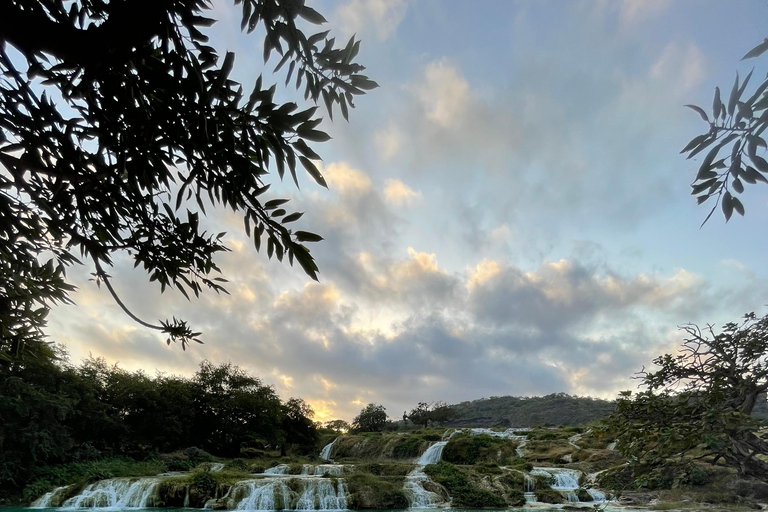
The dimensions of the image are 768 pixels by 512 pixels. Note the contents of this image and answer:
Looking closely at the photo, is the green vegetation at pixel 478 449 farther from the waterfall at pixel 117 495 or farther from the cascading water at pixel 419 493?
the waterfall at pixel 117 495

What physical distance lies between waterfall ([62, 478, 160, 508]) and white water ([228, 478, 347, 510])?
336cm

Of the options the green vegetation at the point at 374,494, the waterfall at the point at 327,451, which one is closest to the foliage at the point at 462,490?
the green vegetation at the point at 374,494

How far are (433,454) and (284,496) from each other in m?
14.6

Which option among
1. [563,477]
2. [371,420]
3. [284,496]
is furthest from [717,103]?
[371,420]

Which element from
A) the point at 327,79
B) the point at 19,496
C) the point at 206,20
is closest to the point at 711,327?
the point at 327,79

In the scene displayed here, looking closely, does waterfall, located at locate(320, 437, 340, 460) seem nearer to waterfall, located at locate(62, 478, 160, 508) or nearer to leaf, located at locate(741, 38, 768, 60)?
waterfall, located at locate(62, 478, 160, 508)

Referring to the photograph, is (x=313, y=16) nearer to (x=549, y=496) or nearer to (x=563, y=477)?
(x=549, y=496)

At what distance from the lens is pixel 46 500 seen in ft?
52.3

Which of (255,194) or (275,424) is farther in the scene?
(275,424)

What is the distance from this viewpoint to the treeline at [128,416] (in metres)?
17.7

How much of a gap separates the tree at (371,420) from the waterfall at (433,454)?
24.0 m

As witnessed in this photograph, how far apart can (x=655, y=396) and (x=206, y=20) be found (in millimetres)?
4188

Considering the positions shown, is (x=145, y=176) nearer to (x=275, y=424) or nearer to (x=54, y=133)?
(x=54, y=133)

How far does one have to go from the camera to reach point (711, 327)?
359 cm
